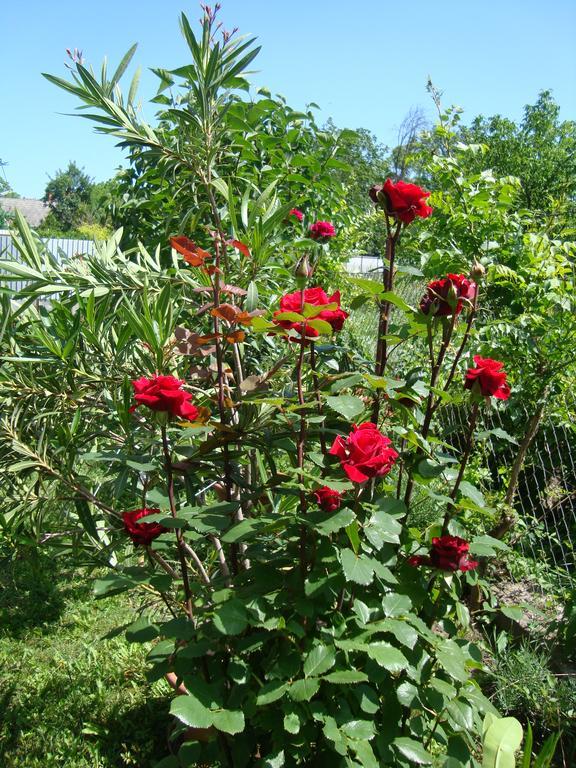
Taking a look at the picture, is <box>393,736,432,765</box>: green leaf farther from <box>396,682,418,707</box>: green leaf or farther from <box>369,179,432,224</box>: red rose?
<box>369,179,432,224</box>: red rose

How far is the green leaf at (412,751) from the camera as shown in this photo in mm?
1438

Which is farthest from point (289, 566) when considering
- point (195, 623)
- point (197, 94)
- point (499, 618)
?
point (499, 618)

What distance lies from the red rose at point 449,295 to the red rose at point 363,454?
420mm

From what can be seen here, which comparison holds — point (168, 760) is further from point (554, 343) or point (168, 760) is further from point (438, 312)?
point (554, 343)

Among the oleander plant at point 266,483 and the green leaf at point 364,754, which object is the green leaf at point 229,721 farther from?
the green leaf at point 364,754

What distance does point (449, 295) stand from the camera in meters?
1.55

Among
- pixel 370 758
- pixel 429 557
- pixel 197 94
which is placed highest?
pixel 197 94

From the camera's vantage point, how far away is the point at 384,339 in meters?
1.63

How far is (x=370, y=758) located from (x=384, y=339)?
93 centimetres

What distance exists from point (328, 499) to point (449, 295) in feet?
1.86

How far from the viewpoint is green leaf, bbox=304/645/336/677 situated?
A: 4.45ft

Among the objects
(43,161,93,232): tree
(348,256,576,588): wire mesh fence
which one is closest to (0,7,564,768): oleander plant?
(348,256,576,588): wire mesh fence

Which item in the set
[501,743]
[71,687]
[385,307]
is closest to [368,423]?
[385,307]

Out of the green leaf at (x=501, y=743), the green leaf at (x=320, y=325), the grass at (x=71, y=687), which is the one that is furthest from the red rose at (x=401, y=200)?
the grass at (x=71, y=687)
